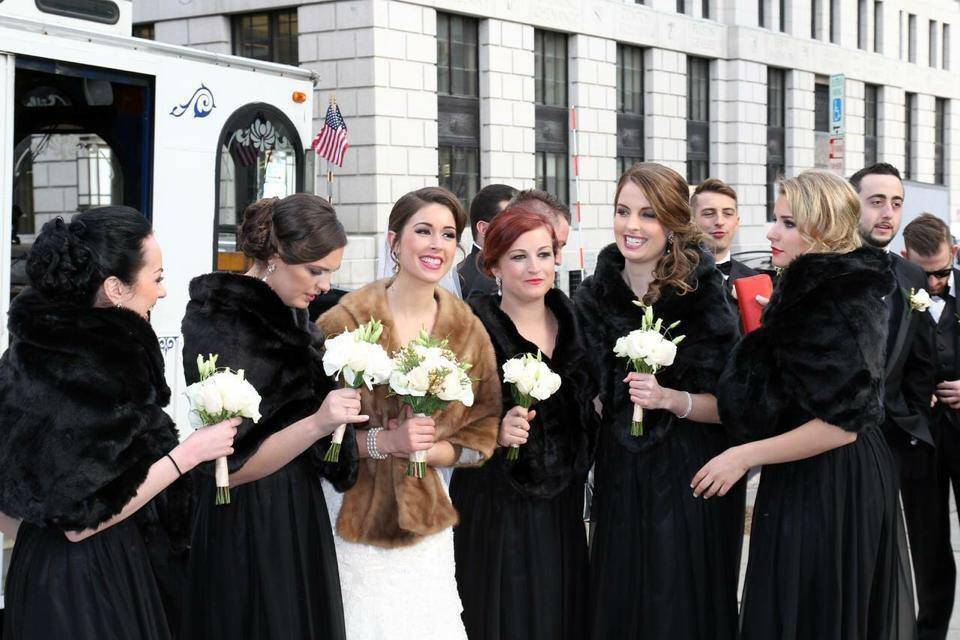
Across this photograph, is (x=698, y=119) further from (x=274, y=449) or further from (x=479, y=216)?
(x=274, y=449)

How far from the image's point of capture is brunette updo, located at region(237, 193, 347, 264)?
4.24m

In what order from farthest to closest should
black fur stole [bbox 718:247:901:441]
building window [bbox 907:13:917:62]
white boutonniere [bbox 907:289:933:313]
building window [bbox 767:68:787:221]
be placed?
building window [bbox 907:13:917:62]
building window [bbox 767:68:787:221]
white boutonniere [bbox 907:289:933:313]
black fur stole [bbox 718:247:901:441]

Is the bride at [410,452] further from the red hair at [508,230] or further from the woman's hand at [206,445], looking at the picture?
the woman's hand at [206,445]

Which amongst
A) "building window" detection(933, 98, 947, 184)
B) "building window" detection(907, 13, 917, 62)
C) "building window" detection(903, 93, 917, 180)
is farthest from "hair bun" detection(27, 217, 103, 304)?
Answer: "building window" detection(933, 98, 947, 184)

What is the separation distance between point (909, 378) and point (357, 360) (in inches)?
130

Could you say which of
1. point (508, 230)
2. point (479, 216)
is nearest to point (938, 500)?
point (508, 230)

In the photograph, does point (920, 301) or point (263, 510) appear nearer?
point (263, 510)

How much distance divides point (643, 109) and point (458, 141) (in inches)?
319

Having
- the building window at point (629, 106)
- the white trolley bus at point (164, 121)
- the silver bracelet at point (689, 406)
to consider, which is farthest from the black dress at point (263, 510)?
the building window at point (629, 106)

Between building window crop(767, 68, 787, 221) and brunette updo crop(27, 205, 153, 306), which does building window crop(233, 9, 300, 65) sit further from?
brunette updo crop(27, 205, 153, 306)

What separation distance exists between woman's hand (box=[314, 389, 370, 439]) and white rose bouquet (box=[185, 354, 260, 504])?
26cm

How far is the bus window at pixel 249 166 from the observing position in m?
8.70

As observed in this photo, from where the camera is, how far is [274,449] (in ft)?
13.4

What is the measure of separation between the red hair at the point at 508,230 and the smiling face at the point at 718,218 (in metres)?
2.79
